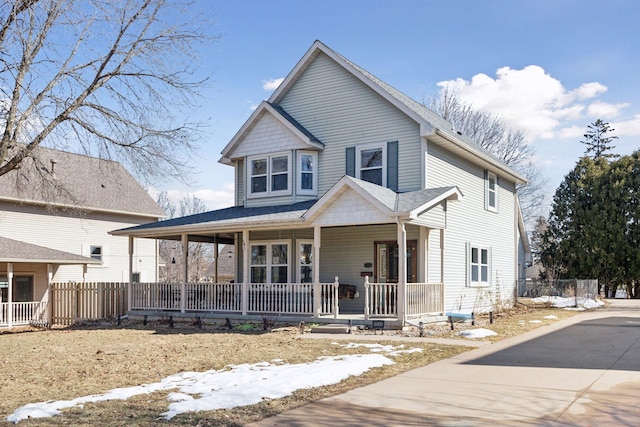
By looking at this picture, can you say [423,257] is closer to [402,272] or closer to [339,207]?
[402,272]

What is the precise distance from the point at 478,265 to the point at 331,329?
830 centimetres

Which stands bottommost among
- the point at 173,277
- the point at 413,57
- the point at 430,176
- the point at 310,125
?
the point at 173,277

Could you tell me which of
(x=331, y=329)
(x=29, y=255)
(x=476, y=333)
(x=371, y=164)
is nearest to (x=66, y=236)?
(x=29, y=255)

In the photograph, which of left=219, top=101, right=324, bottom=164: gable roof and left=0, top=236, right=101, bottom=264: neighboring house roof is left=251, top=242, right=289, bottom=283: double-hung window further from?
left=0, top=236, right=101, bottom=264: neighboring house roof

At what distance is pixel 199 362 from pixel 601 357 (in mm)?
7501

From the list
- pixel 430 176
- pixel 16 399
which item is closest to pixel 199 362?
pixel 16 399

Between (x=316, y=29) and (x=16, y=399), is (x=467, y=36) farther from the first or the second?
(x=16, y=399)

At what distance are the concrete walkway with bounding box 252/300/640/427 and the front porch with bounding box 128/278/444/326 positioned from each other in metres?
4.28

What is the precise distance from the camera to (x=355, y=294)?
64.1 feet

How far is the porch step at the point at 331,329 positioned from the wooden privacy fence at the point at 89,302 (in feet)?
30.6

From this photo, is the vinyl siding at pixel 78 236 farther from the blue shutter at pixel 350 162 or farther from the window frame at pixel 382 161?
the window frame at pixel 382 161

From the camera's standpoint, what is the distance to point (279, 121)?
2117 centimetres

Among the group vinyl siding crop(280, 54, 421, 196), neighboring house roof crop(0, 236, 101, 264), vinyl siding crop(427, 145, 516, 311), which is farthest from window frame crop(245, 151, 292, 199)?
neighboring house roof crop(0, 236, 101, 264)

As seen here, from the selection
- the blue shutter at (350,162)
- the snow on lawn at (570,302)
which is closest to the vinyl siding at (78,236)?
the blue shutter at (350,162)
